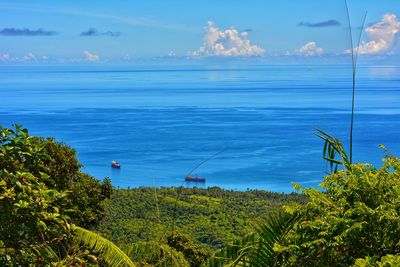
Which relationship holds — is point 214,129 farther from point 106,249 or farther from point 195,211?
point 106,249

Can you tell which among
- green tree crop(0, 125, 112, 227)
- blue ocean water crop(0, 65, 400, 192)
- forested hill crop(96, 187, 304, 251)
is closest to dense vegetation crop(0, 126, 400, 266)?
green tree crop(0, 125, 112, 227)

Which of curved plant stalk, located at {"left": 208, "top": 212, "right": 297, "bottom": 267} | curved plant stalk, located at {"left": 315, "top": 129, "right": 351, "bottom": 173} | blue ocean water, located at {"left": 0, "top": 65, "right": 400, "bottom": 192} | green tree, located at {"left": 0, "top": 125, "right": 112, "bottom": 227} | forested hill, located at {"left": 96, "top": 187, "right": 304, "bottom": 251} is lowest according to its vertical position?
curved plant stalk, located at {"left": 208, "top": 212, "right": 297, "bottom": 267}

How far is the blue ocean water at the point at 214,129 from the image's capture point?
1601 inches

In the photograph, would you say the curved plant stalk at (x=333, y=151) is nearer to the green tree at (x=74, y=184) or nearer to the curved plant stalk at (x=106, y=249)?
the curved plant stalk at (x=106, y=249)

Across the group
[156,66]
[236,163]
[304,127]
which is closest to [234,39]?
[304,127]

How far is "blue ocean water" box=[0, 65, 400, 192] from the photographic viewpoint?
40656 millimetres

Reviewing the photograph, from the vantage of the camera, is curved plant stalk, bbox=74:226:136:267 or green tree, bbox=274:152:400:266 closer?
green tree, bbox=274:152:400:266

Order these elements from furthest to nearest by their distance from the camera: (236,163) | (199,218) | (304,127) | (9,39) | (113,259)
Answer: (9,39) → (304,127) → (236,163) → (199,218) → (113,259)

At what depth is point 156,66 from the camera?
653ft

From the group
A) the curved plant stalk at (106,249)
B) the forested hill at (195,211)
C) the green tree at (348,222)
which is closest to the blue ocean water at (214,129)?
the forested hill at (195,211)

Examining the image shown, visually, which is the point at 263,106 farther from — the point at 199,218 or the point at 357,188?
the point at 357,188

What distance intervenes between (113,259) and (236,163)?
4344 centimetres

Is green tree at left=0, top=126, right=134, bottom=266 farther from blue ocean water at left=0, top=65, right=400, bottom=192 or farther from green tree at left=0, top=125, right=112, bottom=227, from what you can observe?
blue ocean water at left=0, top=65, right=400, bottom=192

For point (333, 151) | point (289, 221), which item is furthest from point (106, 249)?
point (333, 151)
